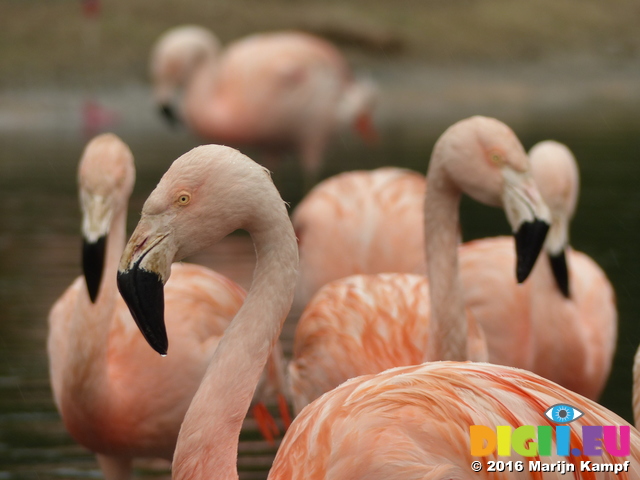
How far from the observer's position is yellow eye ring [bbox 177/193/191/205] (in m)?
2.63

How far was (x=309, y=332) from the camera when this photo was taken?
4.16 metres

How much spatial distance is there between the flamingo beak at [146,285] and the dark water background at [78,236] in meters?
1.82

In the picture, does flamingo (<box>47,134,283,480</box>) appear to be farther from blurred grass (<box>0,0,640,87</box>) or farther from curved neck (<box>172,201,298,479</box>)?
blurred grass (<box>0,0,640,87</box>)

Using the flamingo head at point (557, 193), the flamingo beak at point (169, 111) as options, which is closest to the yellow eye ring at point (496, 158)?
the flamingo head at point (557, 193)

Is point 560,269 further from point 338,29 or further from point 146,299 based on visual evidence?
point 338,29

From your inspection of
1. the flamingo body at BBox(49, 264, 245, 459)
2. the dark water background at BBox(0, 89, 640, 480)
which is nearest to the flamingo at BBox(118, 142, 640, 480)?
the flamingo body at BBox(49, 264, 245, 459)

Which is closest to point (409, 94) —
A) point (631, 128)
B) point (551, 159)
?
point (631, 128)

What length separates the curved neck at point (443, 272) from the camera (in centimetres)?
345

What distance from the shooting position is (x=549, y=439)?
2424 millimetres

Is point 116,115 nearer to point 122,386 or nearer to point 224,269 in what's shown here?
point 224,269

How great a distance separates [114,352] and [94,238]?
49 centimetres

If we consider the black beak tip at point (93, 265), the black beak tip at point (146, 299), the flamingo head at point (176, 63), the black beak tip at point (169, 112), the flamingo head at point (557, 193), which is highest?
the black beak tip at point (146, 299)

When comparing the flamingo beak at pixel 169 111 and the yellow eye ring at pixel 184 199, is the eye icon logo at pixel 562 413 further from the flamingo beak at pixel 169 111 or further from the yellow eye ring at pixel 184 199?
the flamingo beak at pixel 169 111

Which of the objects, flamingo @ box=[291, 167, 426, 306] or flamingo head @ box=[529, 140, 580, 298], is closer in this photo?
flamingo head @ box=[529, 140, 580, 298]
